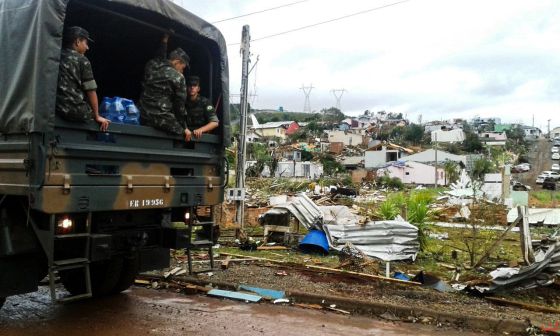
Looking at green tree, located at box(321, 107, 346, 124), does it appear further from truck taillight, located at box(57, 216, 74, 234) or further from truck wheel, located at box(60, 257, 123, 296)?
truck taillight, located at box(57, 216, 74, 234)

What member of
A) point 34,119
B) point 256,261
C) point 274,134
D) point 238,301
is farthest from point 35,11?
point 274,134

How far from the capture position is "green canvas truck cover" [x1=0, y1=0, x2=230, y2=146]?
15.5 feet

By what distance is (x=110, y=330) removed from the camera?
18.7ft

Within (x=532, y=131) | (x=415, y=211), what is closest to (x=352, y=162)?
(x=415, y=211)

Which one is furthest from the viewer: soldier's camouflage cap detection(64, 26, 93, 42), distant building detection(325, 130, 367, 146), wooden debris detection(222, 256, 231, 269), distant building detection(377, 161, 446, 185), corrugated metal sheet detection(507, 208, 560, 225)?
distant building detection(325, 130, 367, 146)

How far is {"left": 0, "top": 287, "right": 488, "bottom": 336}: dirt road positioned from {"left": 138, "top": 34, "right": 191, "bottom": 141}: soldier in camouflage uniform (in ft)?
7.41

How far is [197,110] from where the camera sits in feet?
21.6

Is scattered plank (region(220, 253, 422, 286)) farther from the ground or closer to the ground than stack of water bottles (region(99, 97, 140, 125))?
closer to the ground

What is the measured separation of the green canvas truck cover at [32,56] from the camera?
473cm

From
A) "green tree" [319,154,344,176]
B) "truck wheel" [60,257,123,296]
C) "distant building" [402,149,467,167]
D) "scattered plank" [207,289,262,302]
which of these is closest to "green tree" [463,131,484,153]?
"distant building" [402,149,467,167]

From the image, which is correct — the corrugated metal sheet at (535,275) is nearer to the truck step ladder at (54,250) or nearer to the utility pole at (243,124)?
the truck step ladder at (54,250)

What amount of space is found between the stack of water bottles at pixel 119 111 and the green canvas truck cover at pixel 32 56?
0.84m

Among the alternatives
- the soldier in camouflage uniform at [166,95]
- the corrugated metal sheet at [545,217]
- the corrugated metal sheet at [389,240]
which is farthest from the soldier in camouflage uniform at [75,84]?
the corrugated metal sheet at [545,217]

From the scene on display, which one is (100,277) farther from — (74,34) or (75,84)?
(74,34)
